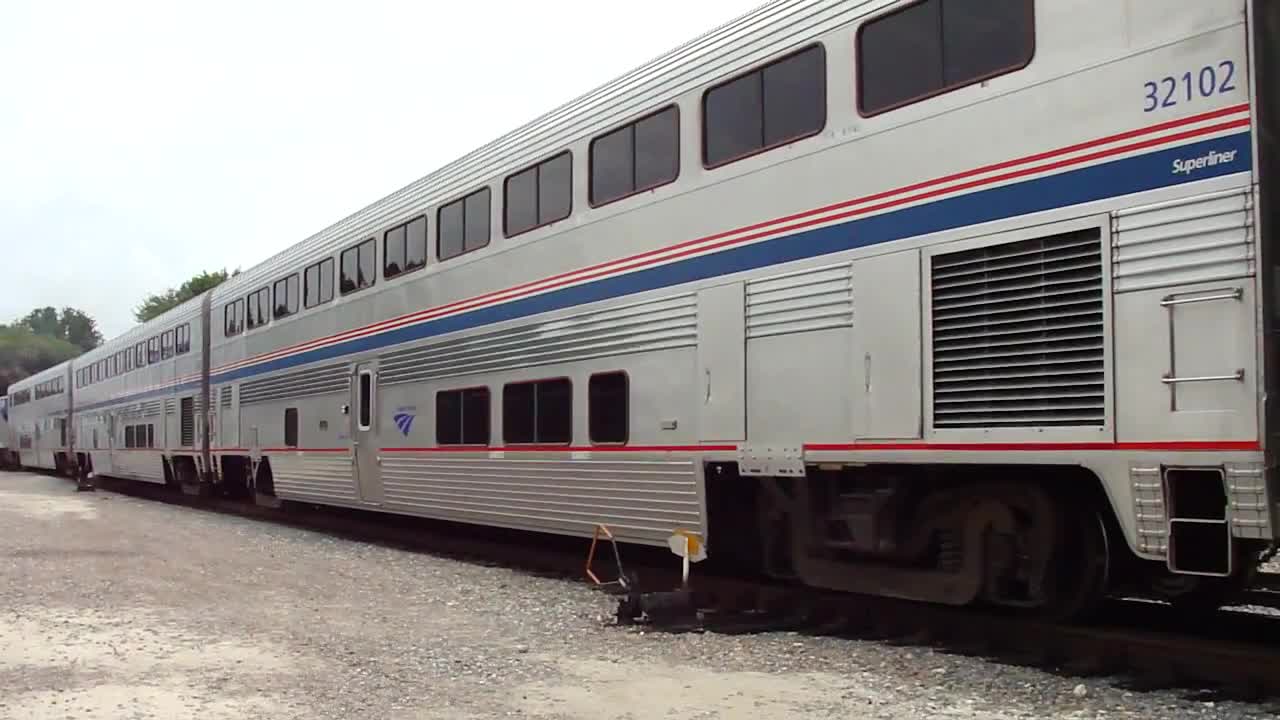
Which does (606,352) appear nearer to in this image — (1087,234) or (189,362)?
(1087,234)

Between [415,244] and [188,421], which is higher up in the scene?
[415,244]

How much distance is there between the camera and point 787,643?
279 inches

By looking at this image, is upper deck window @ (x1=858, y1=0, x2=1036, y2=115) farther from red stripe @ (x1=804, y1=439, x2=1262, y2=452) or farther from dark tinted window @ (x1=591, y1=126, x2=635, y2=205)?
dark tinted window @ (x1=591, y1=126, x2=635, y2=205)

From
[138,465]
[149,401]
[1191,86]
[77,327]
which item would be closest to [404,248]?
[1191,86]

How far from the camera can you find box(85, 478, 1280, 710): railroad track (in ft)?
18.6

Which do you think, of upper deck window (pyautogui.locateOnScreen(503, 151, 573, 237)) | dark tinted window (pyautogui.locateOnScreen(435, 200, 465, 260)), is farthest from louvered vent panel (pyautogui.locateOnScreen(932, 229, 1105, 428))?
dark tinted window (pyautogui.locateOnScreen(435, 200, 465, 260))

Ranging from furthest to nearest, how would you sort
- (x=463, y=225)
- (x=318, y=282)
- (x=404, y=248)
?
(x=318, y=282)
(x=404, y=248)
(x=463, y=225)

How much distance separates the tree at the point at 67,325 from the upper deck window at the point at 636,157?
168 meters

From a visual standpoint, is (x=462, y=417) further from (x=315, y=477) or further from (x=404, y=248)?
(x=315, y=477)

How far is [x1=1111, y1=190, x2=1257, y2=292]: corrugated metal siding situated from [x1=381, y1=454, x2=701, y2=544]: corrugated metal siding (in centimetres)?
365

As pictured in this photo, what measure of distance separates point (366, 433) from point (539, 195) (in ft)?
15.4

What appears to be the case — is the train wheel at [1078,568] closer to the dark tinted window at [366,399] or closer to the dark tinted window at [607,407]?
the dark tinted window at [607,407]

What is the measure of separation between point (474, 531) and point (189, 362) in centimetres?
1045

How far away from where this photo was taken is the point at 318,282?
15.6 metres
